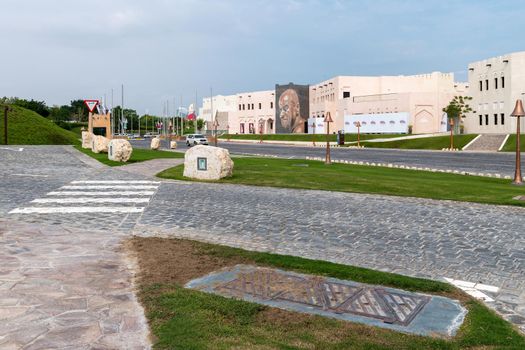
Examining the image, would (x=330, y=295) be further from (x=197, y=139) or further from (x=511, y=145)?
(x=197, y=139)

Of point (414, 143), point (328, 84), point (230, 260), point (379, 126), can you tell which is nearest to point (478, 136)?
point (414, 143)

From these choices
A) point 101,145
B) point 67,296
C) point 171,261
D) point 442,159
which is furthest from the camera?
point 442,159

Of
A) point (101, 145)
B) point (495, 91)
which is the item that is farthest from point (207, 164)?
point (495, 91)

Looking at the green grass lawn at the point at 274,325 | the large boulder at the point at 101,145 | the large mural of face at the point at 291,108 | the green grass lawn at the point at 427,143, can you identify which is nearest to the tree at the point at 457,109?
the green grass lawn at the point at 427,143

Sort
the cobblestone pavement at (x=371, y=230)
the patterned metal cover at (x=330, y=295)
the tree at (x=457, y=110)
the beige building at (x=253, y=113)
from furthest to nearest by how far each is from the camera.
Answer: the beige building at (x=253, y=113) → the tree at (x=457, y=110) → the cobblestone pavement at (x=371, y=230) → the patterned metal cover at (x=330, y=295)

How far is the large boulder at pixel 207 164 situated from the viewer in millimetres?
A: 18406

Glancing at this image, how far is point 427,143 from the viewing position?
59.9m

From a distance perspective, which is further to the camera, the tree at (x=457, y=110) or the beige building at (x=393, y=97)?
A: the beige building at (x=393, y=97)

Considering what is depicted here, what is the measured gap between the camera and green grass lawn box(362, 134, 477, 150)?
188 feet

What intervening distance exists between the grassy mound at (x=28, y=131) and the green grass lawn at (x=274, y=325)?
56272 millimetres

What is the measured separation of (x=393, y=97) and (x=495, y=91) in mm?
18202

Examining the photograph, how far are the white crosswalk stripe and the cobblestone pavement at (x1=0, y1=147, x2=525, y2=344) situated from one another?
412 millimetres

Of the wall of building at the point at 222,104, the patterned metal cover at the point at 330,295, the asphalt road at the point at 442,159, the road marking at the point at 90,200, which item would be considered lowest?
the patterned metal cover at the point at 330,295

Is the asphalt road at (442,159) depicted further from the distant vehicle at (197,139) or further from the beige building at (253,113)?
the beige building at (253,113)
